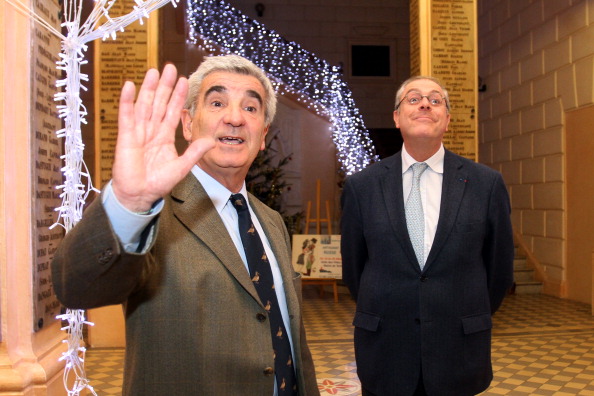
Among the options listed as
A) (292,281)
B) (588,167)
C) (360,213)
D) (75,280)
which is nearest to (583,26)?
(588,167)

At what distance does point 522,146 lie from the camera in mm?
9422

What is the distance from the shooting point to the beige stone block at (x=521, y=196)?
30.5ft

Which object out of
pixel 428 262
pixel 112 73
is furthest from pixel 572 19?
pixel 428 262

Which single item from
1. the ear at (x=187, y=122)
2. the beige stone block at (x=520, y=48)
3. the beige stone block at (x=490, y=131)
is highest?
the beige stone block at (x=520, y=48)

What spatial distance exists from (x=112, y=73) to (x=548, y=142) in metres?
6.58

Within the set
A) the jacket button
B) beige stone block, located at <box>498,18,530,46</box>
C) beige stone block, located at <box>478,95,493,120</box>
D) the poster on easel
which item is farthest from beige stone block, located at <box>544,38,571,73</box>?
the jacket button

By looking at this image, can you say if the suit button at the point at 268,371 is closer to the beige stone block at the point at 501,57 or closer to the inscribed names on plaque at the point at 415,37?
the inscribed names on plaque at the point at 415,37

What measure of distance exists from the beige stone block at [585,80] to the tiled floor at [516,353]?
9.32ft

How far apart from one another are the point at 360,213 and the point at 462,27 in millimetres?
4034

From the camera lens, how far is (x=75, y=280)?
1.10m

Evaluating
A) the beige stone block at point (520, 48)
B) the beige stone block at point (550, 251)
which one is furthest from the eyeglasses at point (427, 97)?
the beige stone block at point (520, 48)

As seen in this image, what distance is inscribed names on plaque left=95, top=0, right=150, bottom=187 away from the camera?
17.7 feet

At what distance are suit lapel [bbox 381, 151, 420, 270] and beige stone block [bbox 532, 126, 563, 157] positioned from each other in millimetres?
6769

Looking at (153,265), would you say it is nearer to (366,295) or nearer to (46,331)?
(366,295)
